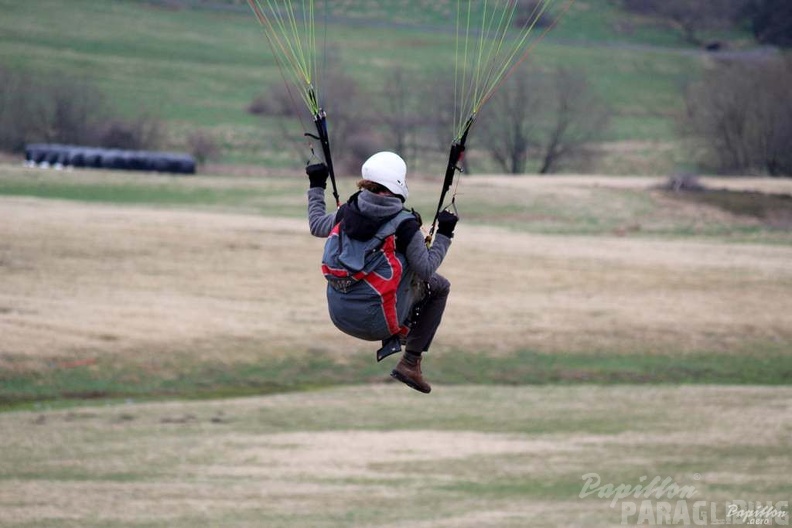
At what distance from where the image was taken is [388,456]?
2070cm

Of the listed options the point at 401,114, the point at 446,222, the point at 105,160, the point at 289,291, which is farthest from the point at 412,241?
the point at 401,114

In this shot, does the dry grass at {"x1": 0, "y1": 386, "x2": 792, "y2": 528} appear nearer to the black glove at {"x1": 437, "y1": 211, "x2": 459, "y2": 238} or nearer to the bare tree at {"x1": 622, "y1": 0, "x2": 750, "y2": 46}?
the bare tree at {"x1": 622, "y1": 0, "x2": 750, "y2": 46}

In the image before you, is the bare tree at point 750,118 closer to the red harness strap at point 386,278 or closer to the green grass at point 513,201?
the green grass at point 513,201

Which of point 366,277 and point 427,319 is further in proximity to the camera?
point 427,319

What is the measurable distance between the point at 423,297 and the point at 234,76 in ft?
299

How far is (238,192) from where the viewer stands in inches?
2058

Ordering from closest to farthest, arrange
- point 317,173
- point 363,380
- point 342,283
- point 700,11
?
point 342,283, point 317,173, point 363,380, point 700,11

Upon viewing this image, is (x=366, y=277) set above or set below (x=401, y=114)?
above

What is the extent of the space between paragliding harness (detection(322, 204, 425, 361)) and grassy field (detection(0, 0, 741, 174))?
6471cm

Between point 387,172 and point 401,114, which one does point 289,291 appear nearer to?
point 387,172

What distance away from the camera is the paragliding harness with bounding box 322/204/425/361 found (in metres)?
9.41

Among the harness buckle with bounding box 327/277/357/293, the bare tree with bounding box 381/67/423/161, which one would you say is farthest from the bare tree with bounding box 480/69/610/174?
the harness buckle with bounding box 327/277/357/293

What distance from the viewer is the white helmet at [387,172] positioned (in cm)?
934

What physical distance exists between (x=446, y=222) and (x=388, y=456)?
11.6 m
